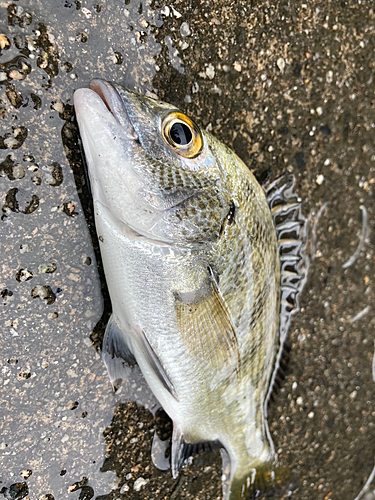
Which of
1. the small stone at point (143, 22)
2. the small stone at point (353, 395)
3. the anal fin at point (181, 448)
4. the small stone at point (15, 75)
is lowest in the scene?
A: the anal fin at point (181, 448)

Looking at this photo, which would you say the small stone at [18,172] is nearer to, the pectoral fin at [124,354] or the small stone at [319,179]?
the pectoral fin at [124,354]

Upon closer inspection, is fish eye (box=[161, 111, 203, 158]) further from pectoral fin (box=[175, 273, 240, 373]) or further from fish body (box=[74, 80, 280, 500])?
pectoral fin (box=[175, 273, 240, 373])

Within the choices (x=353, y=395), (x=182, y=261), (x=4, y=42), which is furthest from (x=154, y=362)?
(x=353, y=395)

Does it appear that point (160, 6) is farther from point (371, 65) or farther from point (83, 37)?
point (371, 65)

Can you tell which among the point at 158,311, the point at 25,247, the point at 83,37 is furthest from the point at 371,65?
the point at 25,247

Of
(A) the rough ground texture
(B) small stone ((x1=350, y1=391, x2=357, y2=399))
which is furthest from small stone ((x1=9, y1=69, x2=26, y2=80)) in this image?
(B) small stone ((x1=350, y1=391, x2=357, y2=399))

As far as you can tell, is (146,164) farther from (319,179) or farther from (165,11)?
(319,179)

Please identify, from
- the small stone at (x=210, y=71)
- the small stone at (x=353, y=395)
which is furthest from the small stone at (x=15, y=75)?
the small stone at (x=353, y=395)
